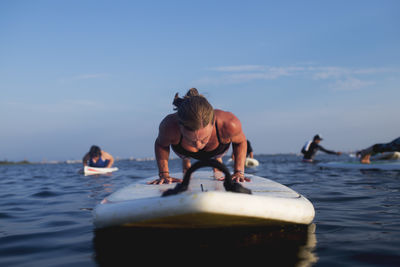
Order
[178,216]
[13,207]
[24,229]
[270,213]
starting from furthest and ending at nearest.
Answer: [13,207]
[24,229]
[270,213]
[178,216]

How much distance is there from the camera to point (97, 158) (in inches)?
574

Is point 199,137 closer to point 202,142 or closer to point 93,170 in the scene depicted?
point 202,142

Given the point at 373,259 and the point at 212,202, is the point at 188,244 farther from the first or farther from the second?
the point at 373,259

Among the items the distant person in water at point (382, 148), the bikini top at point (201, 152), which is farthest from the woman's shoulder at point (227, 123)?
the distant person in water at point (382, 148)

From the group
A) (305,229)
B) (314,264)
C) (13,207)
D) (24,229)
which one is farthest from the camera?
(13,207)

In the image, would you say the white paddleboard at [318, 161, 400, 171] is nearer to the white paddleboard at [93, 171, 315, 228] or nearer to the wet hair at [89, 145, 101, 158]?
the white paddleboard at [93, 171, 315, 228]

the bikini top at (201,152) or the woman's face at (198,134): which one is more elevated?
the woman's face at (198,134)

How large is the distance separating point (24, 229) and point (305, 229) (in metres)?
3.07

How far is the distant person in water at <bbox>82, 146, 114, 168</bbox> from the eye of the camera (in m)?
14.3

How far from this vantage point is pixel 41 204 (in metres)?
5.48

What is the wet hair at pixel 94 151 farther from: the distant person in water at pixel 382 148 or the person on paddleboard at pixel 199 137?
the distant person in water at pixel 382 148

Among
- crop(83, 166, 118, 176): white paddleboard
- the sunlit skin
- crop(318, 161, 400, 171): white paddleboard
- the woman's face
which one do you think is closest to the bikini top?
the sunlit skin

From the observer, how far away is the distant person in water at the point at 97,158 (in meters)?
14.3

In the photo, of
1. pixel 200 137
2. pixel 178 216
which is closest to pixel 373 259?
pixel 178 216
